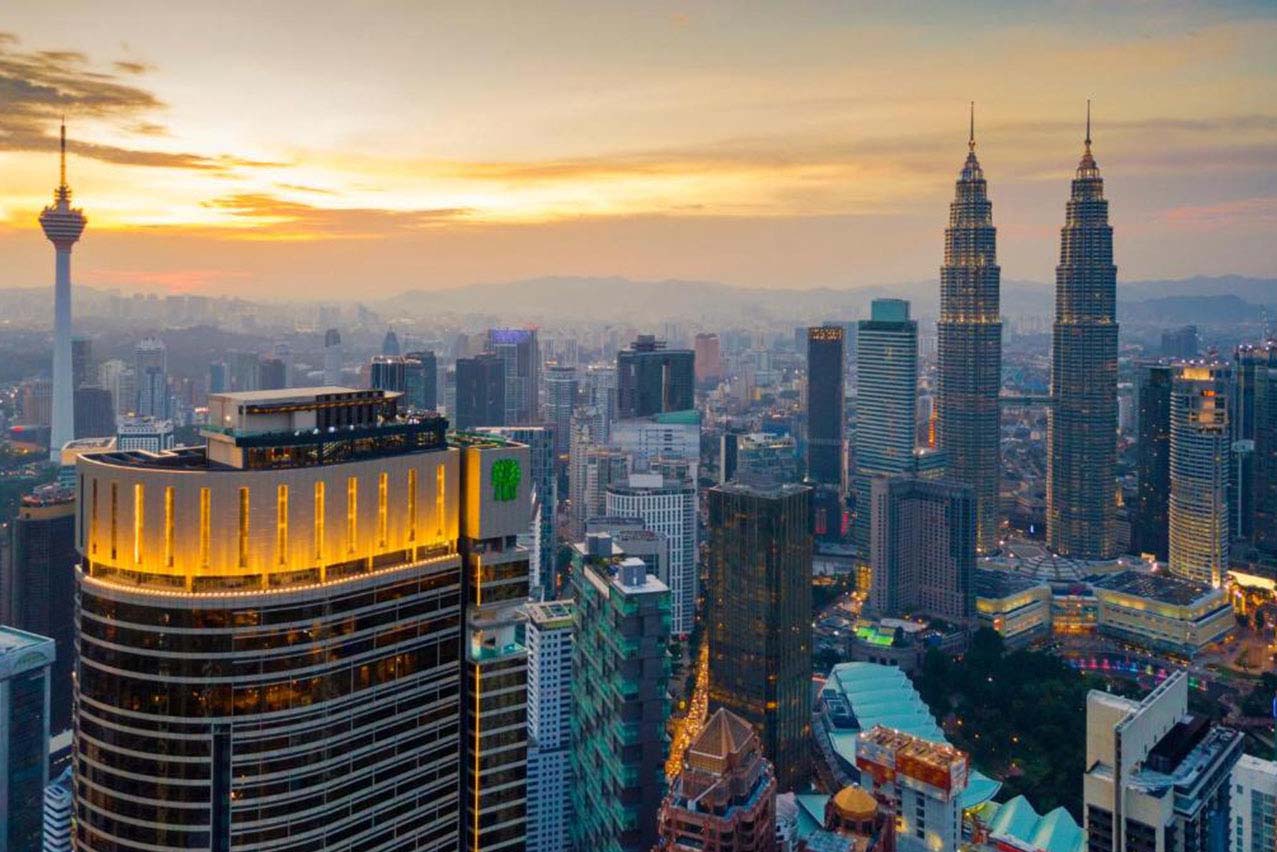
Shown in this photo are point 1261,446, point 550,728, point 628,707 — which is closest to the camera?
point 628,707

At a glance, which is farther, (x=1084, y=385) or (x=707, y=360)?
(x=707, y=360)

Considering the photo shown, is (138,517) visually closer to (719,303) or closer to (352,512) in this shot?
(352,512)

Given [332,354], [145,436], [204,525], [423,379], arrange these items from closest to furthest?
[204,525]
[145,436]
[332,354]
[423,379]

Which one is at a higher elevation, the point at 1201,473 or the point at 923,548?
the point at 1201,473

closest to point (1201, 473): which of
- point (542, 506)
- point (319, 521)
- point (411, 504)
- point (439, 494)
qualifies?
point (542, 506)

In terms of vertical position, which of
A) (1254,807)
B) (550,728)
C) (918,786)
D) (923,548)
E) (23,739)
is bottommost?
(23,739)

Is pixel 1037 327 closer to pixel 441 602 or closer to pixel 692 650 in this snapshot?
pixel 692 650
